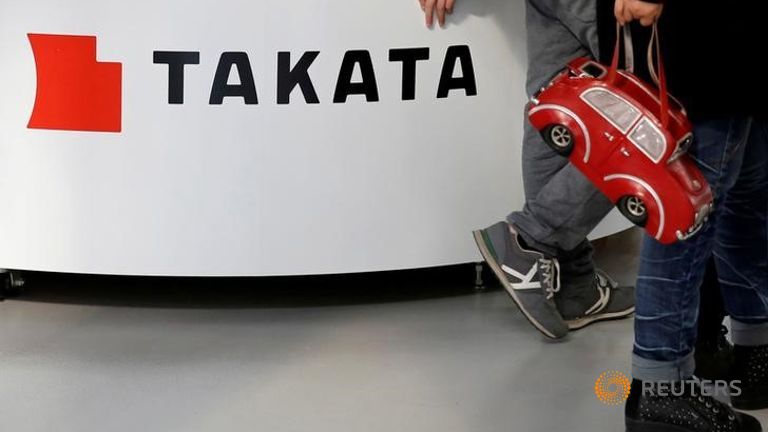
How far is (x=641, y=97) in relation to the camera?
2033 millimetres

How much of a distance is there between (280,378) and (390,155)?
2.10 ft

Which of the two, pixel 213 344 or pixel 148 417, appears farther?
pixel 213 344

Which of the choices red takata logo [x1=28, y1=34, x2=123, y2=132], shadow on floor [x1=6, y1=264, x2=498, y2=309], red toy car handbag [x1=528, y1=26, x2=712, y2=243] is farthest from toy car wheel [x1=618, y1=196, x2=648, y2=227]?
red takata logo [x1=28, y1=34, x2=123, y2=132]

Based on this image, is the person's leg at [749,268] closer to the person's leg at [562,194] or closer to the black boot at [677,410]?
the black boot at [677,410]

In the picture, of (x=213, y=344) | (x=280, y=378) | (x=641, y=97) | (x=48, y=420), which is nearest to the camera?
(x=641, y=97)

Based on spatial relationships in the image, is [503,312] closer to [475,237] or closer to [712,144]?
[475,237]

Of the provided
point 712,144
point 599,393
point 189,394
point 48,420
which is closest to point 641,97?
point 712,144

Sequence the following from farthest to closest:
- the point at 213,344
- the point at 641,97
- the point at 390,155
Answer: the point at 390,155, the point at 213,344, the point at 641,97

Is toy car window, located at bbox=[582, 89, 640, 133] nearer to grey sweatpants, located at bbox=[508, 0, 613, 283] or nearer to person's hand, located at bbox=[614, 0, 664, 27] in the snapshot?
person's hand, located at bbox=[614, 0, 664, 27]

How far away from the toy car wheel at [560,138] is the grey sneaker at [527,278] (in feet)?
2.19

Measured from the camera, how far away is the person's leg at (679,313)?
2051 millimetres

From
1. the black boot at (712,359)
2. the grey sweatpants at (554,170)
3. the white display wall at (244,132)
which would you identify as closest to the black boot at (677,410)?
the black boot at (712,359)

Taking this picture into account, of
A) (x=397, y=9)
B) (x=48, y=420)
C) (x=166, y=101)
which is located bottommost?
(x=48, y=420)
